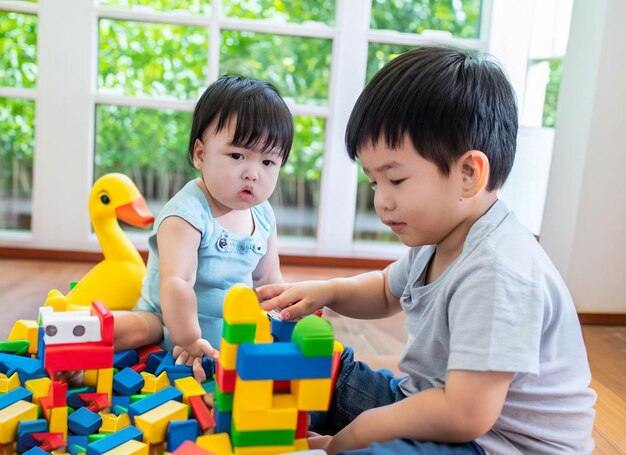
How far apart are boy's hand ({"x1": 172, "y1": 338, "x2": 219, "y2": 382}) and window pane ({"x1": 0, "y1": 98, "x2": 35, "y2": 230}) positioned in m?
1.18

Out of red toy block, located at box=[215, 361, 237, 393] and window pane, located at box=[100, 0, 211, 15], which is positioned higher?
window pane, located at box=[100, 0, 211, 15]

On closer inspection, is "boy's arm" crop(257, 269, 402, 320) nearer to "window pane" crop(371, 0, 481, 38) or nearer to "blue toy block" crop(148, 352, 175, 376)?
"blue toy block" crop(148, 352, 175, 376)

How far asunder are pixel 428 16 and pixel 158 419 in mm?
1609

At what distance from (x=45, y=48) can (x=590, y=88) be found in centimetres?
141

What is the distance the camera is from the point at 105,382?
955 mm

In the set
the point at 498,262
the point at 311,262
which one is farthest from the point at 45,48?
the point at 498,262

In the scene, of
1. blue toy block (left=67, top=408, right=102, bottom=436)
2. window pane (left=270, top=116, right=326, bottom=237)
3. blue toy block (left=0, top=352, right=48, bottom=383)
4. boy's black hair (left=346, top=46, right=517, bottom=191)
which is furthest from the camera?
window pane (left=270, top=116, right=326, bottom=237)

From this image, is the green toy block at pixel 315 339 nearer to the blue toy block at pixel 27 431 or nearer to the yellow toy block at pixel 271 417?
the yellow toy block at pixel 271 417

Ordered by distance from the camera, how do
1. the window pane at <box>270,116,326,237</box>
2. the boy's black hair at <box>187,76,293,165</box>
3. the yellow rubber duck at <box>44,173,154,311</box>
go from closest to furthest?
the boy's black hair at <box>187,76,293,165</box>
the yellow rubber duck at <box>44,173,154,311</box>
the window pane at <box>270,116,326,237</box>

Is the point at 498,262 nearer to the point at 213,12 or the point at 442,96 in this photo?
the point at 442,96

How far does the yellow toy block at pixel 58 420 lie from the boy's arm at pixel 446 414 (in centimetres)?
36

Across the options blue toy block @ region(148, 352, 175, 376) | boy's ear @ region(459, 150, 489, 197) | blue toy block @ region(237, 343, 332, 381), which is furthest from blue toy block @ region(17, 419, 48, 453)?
boy's ear @ region(459, 150, 489, 197)

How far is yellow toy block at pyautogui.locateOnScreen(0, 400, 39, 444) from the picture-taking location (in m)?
0.86

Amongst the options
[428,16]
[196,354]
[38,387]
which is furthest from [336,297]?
[428,16]
